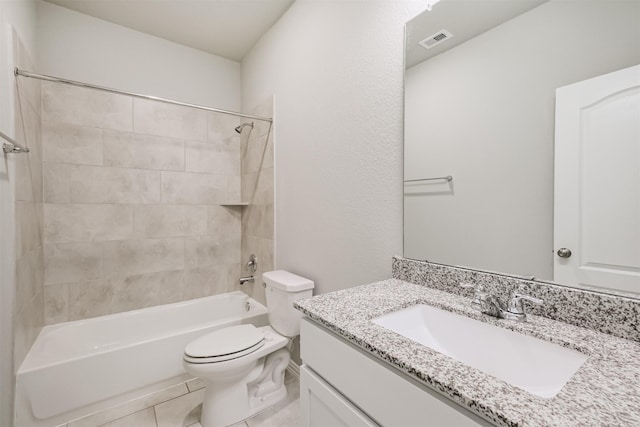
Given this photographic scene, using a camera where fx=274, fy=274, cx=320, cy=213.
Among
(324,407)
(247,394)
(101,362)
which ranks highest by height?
(324,407)

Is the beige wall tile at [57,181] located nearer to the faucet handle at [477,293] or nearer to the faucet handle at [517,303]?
the faucet handle at [477,293]

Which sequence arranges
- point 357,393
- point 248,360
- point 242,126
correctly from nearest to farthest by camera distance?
point 357,393
point 248,360
point 242,126

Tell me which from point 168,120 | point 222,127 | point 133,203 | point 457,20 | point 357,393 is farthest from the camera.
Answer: point 222,127

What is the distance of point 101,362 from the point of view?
1.58 m

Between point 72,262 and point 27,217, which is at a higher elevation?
point 27,217

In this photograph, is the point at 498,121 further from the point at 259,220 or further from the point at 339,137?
the point at 259,220

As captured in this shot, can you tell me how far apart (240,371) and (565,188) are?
162 centimetres

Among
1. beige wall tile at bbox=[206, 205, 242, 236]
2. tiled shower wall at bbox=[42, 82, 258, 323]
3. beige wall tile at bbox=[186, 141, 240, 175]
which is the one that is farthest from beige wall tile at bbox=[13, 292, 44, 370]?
beige wall tile at bbox=[186, 141, 240, 175]

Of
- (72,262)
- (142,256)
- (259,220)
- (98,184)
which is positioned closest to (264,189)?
(259,220)

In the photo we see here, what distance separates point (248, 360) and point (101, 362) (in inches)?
34.6

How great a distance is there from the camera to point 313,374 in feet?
2.82

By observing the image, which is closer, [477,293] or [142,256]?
[477,293]

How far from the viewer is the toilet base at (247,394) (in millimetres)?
1475

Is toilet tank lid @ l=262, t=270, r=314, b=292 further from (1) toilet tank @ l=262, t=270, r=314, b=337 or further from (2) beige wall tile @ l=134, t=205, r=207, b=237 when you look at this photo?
(2) beige wall tile @ l=134, t=205, r=207, b=237
